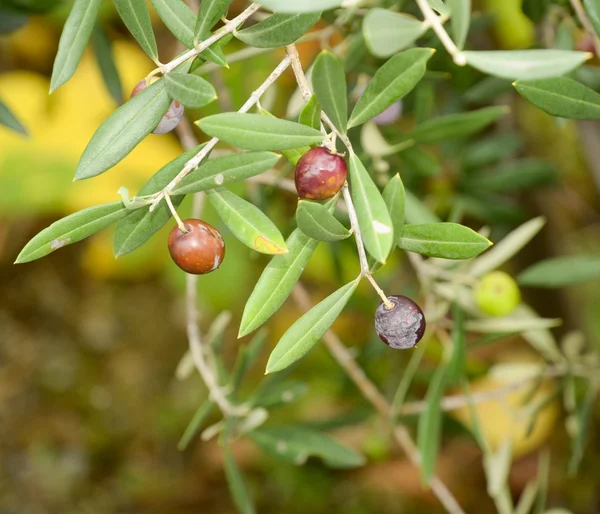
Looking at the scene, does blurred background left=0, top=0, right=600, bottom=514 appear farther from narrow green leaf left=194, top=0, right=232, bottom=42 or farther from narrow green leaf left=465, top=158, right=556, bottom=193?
narrow green leaf left=194, top=0, right=232, bottom=42

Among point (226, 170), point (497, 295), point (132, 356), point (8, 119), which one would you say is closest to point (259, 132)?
point (226, 170)

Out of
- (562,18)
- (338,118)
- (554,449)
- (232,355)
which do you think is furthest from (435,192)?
(232,355)

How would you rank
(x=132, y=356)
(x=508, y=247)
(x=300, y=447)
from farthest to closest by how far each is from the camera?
(x=132, y=356), (x=300, y=447), (x=508, y=247)

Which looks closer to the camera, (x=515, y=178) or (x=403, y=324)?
(x=403, y=324)

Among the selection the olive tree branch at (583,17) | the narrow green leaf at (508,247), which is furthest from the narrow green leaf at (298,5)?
the narrow green leaf at (508,247)

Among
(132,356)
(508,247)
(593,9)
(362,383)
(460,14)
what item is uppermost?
(460,14)

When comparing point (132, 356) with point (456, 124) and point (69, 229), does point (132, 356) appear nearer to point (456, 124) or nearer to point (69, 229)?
point (456, 124)

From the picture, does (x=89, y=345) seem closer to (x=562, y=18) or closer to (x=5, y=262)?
(x=5, y=262)

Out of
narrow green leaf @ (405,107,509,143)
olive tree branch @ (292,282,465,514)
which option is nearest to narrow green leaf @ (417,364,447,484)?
olive tree branch @ (292,282,465,514)
